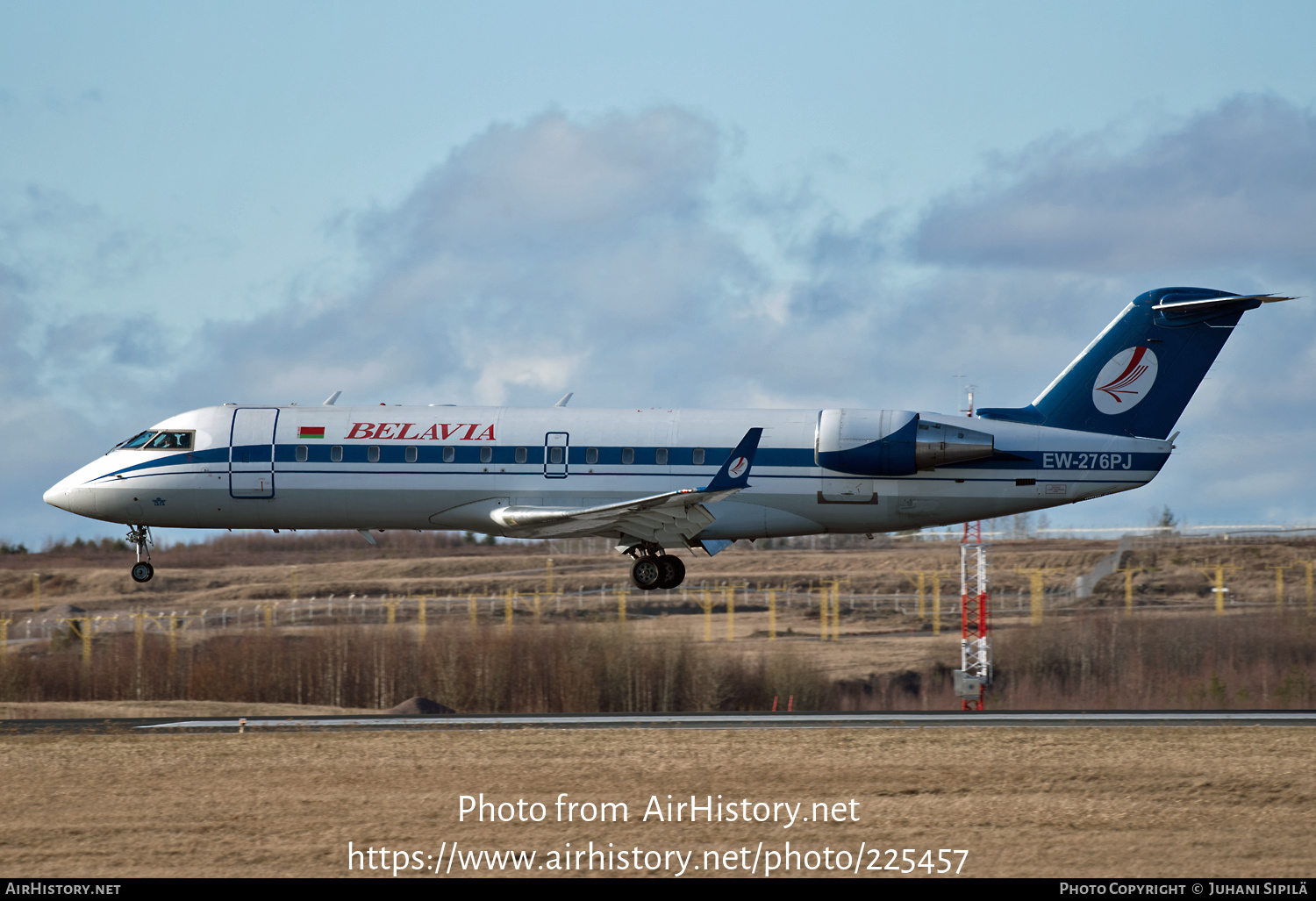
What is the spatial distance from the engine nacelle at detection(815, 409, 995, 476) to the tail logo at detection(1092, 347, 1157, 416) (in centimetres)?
296

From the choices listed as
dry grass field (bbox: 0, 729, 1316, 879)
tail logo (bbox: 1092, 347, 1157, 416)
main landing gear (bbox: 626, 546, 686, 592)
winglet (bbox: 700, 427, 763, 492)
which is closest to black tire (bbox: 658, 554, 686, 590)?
main landing gear (bbox: 626, 546, 686, 592)

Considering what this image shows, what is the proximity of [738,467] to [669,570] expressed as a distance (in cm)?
394

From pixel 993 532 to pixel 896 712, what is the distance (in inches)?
2320

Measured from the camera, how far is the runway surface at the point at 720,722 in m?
26.8

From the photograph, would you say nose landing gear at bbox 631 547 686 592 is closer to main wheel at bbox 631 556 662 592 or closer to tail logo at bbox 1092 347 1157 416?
main wheel at bbox 631 556 662 592

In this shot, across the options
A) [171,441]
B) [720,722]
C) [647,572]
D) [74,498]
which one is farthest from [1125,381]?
[74,498]

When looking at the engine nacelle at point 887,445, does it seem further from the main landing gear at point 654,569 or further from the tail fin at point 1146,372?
the main landing gear at point 654,569

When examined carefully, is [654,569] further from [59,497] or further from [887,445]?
[59,497]

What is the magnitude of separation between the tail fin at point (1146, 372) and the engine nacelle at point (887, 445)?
1.61m

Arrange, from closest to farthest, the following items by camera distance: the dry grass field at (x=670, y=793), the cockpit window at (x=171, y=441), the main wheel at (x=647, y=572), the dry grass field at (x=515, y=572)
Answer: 1. the dry grass field at (x=670, y=793)
2. the main wheel at (x=647, y=572)
3. the cockpit window at (x=171, y=441)
4. the dry grass field at (x=515, y=572)

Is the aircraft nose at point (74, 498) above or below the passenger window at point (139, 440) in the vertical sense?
below

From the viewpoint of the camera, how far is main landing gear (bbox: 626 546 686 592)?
28.5 meters

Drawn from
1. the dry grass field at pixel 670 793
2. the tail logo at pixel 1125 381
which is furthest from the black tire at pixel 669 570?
the tail logo at pixel 1125 381

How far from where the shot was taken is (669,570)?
28547 mm
